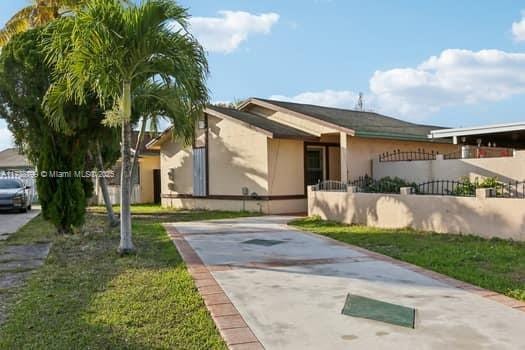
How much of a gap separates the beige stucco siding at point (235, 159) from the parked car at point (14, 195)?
8.34 m

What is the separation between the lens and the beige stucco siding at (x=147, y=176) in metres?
A: 25.1

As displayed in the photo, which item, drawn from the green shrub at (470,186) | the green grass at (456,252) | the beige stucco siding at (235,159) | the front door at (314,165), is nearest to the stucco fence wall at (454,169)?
the green shrub at (470,186)

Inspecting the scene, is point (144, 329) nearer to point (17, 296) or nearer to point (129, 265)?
point (17, 296)

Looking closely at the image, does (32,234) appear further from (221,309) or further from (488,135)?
(488,135)

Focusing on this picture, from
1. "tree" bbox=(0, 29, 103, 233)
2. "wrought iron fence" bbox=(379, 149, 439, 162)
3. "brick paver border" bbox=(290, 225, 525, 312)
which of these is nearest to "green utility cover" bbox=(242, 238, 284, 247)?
"brick paver border" bbox=(290, 225, 525, 312)

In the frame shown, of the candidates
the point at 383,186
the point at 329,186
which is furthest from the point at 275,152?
the point at 383,186

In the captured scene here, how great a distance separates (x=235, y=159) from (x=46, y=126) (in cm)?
768

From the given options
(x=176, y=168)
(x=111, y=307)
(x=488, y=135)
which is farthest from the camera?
(x=176, y=168)

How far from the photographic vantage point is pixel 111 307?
5078mm

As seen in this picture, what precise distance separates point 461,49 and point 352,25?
26.1 feet

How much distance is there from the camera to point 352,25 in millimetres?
12984

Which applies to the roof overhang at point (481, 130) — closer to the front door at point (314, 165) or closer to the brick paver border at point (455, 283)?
the front door at point (314, 165)

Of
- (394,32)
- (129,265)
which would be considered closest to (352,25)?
(394,32)

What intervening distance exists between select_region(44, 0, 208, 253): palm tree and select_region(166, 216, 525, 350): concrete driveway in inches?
105
